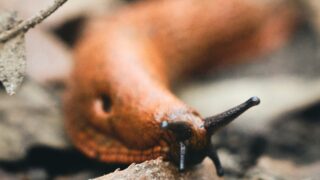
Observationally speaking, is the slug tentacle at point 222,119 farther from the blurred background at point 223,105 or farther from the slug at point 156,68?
the blurred background at point 223,105

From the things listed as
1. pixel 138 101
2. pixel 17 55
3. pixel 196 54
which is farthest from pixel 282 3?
pixel 17 55

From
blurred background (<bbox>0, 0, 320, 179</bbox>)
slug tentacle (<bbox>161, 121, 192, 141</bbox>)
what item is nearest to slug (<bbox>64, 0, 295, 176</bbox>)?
slug tentacle (<bbox>161, 121, 192, 141</bbox>)

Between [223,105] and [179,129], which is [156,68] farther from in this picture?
[179,129]

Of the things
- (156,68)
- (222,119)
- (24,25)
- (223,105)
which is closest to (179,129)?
(222,119)

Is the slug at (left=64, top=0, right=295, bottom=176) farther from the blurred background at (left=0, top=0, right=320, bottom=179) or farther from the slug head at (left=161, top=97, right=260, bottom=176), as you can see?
the blurred background at (left=0, top=0, right=320, bottom=179)

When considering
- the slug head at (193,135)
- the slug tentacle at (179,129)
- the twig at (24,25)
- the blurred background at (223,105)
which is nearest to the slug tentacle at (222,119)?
the slug head at (193,135)

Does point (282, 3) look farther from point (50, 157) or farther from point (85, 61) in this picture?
point (50, 157)
